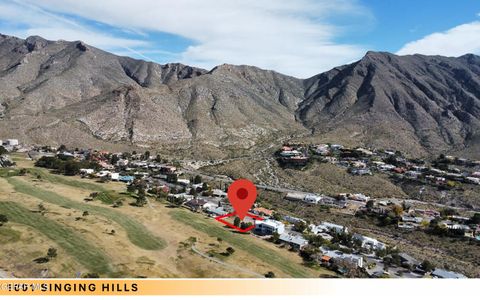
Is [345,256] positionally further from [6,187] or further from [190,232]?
[6,187]

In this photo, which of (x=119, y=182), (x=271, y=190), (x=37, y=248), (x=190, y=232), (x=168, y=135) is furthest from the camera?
(x=168, y=135)

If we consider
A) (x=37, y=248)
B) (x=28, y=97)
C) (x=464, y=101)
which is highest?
(x=464, y=101)

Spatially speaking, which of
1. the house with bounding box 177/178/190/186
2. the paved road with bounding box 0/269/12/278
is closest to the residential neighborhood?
the house with bounding box 177/178/190/186

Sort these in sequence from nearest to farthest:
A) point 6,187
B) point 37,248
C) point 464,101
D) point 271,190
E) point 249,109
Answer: point 37,248 → point 6,187 → point 271,190 → point 249,109 → point 464,101

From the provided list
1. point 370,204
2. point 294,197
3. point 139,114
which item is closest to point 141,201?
point 294,197

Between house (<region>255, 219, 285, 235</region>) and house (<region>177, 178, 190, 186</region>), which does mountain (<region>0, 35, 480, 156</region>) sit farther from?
house (<region>255, 219, 285, 235</region>)

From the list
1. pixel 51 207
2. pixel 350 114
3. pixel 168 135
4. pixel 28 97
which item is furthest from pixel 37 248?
pixel 350 114
